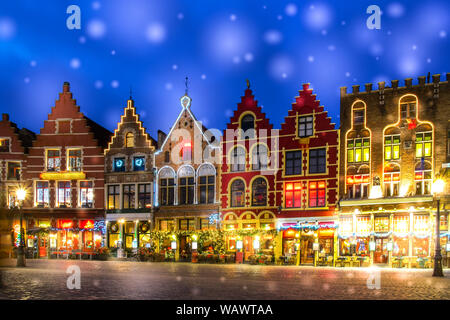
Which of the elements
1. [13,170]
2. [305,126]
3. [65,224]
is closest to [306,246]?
[305,126]

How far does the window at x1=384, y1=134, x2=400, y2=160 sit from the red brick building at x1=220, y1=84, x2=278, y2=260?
28.6 ft

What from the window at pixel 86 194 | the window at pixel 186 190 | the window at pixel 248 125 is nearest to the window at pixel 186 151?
the window at pixel 186 190

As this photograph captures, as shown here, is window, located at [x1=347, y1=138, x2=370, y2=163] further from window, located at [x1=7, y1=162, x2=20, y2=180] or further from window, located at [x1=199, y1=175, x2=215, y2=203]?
window, located at [x1=7, y1=162, x2=20, y2=180]

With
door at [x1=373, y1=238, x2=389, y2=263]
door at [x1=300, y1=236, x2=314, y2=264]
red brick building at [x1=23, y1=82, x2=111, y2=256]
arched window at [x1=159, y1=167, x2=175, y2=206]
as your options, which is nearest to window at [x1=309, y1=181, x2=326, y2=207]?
door at [x1=300, y1=236, x2=314, y2=264]

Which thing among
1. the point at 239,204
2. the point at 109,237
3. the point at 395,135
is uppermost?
A: the point at 395,135

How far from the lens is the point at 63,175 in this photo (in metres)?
52.0

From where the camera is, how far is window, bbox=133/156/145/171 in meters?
51.0

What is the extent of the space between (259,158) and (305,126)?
4.60 meters

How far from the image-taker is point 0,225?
12422 mm
